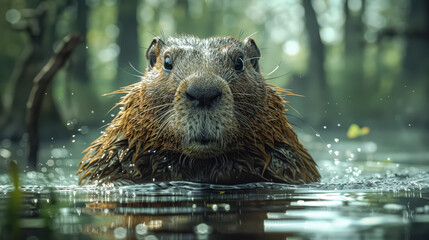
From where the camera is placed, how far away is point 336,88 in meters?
30.8

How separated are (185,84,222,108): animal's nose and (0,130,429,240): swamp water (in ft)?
2.15

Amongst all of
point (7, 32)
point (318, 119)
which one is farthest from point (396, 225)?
point (7, 32)

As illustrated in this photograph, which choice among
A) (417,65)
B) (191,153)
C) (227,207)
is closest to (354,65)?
(417,65)

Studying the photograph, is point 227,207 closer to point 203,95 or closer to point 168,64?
point 203,95

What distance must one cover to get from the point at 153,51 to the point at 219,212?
2592 mm

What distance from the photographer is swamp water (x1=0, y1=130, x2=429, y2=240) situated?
7.73 ft

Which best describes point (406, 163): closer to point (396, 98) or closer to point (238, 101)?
point (238, 101)

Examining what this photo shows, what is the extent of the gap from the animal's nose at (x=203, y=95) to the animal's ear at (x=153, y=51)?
131 cm

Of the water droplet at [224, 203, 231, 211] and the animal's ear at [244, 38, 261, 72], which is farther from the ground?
the animal's ear at [244, 38, 261, 72]

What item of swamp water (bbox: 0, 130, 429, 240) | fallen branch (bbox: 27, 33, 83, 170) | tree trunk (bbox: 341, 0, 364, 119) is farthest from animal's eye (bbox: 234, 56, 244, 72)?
tree trunk (bbox: 341, 0, 364, 119)

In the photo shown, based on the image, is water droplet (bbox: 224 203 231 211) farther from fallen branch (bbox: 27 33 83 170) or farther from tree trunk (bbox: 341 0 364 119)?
tree trunk (bbox: 341 0 364 119)

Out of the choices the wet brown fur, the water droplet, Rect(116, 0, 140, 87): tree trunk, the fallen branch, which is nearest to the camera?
the water droplet

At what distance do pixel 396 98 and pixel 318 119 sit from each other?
4.72 meters

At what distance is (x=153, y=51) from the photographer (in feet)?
17.3
